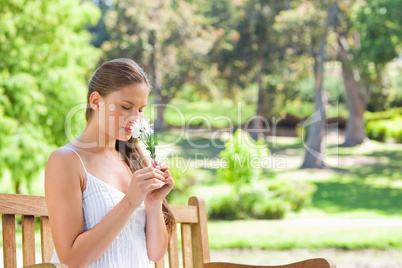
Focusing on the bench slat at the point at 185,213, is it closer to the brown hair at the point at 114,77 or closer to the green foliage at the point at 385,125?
the brown hair at the point at 114,77

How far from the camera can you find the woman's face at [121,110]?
5.28 feet

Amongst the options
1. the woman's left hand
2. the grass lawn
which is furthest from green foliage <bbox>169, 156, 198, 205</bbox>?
the woman's left hand

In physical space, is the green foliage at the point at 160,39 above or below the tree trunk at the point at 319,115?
above

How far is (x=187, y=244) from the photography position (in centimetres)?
209

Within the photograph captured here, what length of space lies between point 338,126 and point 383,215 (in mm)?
13760

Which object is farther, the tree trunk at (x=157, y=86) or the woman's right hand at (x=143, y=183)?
the tree trunk at (x=157, y=86)

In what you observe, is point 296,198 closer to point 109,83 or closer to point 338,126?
point 109,83

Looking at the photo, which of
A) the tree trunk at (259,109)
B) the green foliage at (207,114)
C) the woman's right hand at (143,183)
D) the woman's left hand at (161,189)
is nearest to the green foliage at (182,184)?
the woman's left hand at (161,189)

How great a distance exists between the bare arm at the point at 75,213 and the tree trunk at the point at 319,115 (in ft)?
43.2

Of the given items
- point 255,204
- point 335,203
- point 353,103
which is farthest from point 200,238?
point 353,103

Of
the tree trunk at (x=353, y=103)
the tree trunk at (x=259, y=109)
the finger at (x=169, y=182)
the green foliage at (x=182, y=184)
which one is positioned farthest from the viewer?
the tree trunk at (x=259, y=109)

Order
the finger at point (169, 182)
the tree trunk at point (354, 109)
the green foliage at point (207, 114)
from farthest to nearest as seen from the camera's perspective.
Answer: the green foliage at point (207, 114) < the tree trunk at point (354, 109) < the finger at point (169, 182)

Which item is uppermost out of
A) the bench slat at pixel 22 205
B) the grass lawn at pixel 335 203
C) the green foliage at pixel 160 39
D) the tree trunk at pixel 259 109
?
the green foliage at pixel 160 39

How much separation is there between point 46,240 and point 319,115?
13210mm
